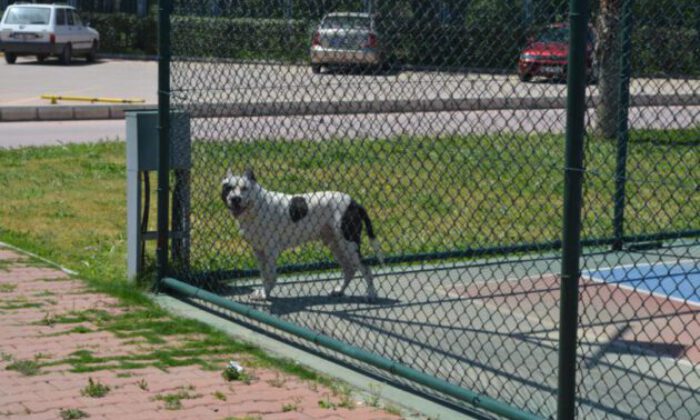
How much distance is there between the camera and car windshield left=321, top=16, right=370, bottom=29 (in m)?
6.16

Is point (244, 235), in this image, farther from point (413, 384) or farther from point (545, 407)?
point (545, 407)

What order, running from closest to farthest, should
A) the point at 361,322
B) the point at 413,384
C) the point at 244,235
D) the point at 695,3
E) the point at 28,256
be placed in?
the point at 413,384, the point at 695,3, the point at 361,322, the point at 244,235, the point at 28,256

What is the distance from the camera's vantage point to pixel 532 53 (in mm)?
5480

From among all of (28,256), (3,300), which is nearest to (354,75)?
(3,300)

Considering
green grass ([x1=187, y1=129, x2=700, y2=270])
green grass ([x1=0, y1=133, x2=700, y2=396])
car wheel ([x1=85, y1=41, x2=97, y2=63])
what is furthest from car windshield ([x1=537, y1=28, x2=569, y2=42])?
car wheel ([x1=85, y1=41, x2=97, y2=63])

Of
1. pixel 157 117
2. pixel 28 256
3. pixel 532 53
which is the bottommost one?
pixel 28 256

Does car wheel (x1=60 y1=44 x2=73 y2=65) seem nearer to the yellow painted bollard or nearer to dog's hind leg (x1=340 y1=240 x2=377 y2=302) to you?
the yellow painted bollard

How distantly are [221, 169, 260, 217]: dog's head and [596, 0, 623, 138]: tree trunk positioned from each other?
2.12 m

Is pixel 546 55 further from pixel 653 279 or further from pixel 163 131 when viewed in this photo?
pixel 653 279

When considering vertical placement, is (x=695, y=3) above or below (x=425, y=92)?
above

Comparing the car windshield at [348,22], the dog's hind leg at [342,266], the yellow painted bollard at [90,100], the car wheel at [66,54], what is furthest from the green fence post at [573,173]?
the car wheel at [66,54]

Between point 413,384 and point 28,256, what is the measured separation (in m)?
3.85

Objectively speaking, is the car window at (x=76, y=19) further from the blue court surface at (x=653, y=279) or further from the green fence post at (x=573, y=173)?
the green fence post at (x=573, y=173)

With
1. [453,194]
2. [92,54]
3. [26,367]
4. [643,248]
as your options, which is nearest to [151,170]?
[26,367]
